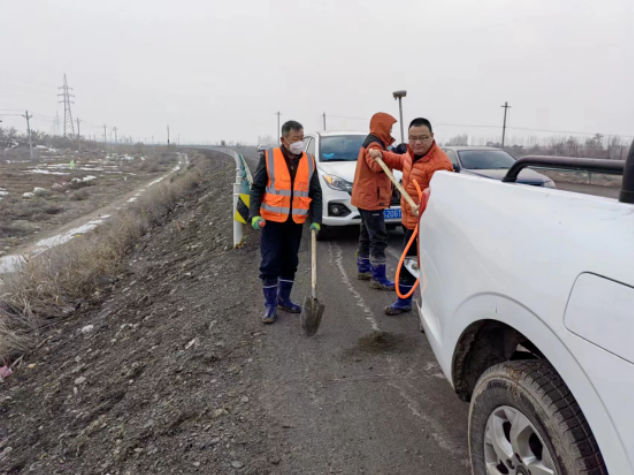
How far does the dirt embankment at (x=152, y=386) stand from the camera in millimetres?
3055

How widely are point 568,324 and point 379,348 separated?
106 inches

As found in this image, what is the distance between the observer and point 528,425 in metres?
1.72

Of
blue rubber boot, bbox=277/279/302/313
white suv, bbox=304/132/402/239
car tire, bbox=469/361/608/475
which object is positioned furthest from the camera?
white suv, bbox=304/132/402/239

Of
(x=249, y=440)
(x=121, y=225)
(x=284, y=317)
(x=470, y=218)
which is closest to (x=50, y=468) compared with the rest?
(x=249, y=440)

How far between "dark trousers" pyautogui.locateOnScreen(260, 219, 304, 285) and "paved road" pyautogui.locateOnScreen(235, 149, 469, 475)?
529 mm

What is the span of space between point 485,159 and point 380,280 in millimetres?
6677

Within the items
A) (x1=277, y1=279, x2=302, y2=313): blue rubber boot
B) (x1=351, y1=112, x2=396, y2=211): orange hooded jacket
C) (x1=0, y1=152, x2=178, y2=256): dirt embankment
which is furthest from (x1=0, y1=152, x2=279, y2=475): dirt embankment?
(x1=0, y1=152, x2=178, y2=256): dirt embankment

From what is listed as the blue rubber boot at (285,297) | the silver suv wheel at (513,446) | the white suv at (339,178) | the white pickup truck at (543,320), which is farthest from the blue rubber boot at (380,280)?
the silver suv wheel at (513,446)

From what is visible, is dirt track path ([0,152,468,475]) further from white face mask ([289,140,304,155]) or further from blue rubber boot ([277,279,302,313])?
white face mask ([289,140,304,155])

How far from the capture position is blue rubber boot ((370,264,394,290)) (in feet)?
17.8

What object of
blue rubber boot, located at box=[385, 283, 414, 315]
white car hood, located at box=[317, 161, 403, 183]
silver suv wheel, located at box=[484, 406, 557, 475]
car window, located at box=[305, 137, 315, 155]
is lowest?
blue rubber boot, located at box=[385, 283, 414, 315]

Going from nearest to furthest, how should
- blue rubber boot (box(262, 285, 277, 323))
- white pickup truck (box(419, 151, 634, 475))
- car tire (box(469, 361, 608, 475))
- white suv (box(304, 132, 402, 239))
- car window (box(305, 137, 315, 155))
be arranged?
1. white pickup truck (box(419, 151, 634, 475))
2. car tire (box(469, 361, 608, 475))
3. blue rubber boot (box(262, 285, 277, 323))
4. white suv (box(304, 132, 402, 239))
5. car window (box(305, 137, 315, 155))

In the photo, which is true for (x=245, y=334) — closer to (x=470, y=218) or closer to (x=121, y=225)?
(x=470, y=218)

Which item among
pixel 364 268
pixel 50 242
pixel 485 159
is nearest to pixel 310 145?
pixel 364 268
